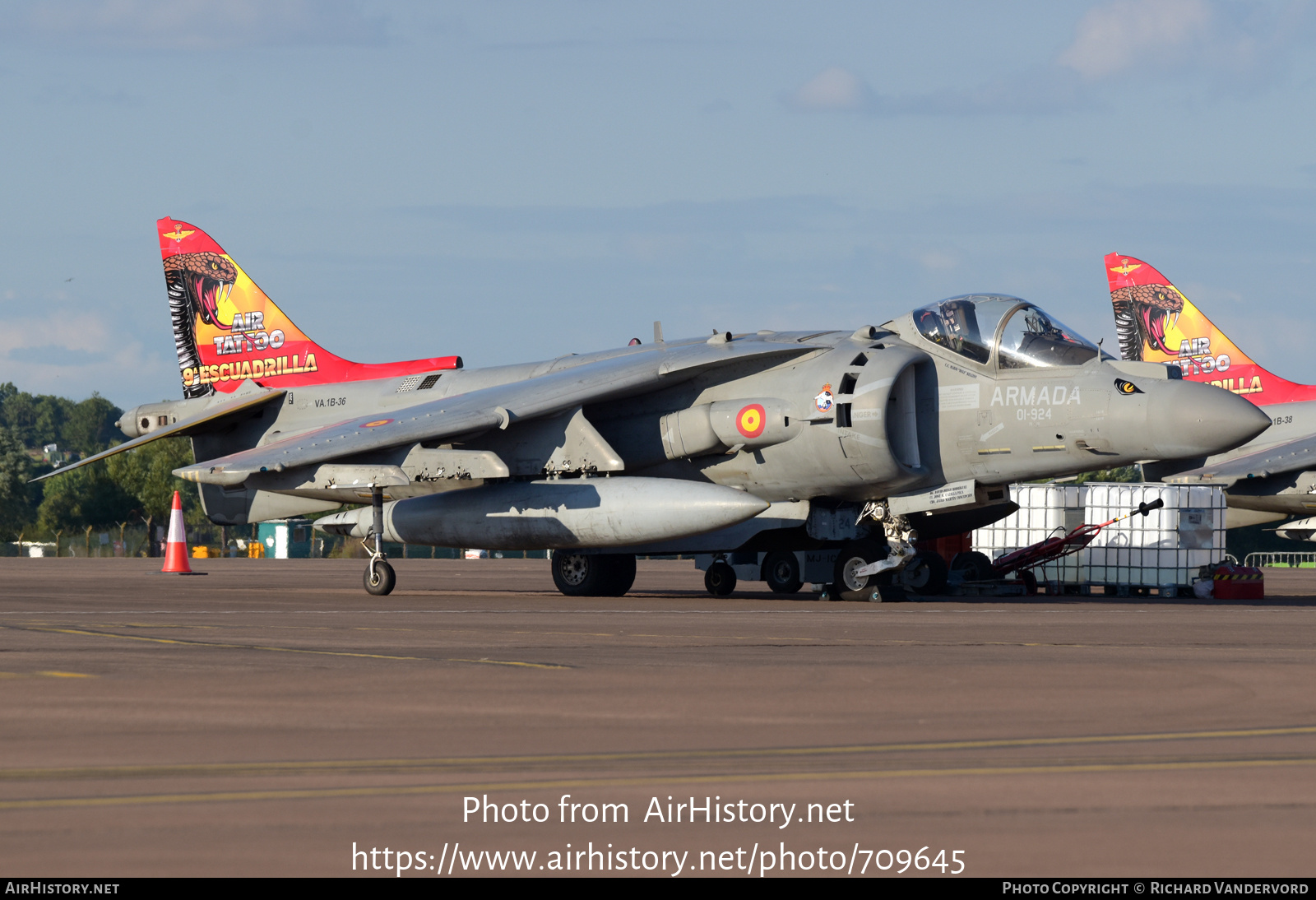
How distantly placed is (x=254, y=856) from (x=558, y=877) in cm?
91

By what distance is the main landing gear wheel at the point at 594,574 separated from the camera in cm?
2169

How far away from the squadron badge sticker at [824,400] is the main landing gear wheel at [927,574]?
3914 mm

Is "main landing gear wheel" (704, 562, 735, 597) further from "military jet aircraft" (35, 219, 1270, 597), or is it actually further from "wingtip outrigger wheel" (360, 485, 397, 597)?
"wingtip outrigger wheel" (360, 485, 397, 597)

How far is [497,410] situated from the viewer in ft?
64.4

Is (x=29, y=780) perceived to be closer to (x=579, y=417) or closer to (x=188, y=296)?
(x=579, y=417)

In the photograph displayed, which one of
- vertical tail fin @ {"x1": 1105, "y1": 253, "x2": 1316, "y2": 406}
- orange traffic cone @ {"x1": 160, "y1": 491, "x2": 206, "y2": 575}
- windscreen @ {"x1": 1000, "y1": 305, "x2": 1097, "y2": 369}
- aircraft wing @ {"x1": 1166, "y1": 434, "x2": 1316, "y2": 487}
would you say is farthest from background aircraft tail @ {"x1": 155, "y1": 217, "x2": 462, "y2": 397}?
vertical tail fin @ {"x1": 1105, "y1": 253, "x2": 1316, "y2": 406}

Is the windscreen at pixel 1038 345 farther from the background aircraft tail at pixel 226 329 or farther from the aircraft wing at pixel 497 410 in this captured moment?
the background aircraft tail at pixel 226 329

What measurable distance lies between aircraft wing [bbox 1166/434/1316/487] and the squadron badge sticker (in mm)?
12515

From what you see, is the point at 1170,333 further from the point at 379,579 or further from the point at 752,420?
the point at 379,579

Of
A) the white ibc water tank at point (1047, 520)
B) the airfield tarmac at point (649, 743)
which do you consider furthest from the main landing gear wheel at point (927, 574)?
the airfield tarmac at point (649, 743)

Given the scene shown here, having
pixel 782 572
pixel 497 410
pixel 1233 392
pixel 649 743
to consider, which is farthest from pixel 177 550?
pixel 649 743

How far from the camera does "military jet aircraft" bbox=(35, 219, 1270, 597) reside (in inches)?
719

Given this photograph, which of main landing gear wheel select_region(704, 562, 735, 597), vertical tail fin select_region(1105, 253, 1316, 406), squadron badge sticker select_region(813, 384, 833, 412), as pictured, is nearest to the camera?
squadron badge sticker select_region(813, 384, 833, 412)

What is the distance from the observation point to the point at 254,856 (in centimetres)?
455
